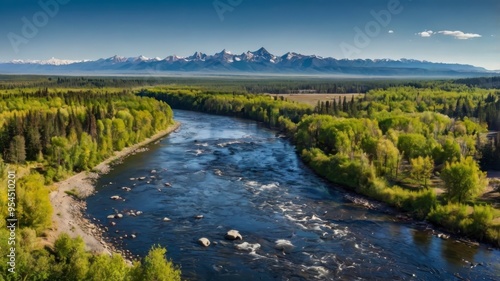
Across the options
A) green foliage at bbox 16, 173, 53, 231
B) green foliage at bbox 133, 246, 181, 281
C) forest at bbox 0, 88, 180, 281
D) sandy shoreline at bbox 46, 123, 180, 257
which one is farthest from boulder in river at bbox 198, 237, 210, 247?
green foliage at bbox 16, 173, 53, 231

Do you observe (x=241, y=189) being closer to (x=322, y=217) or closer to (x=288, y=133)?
(x=322, y=217)

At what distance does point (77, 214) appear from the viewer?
5278cm

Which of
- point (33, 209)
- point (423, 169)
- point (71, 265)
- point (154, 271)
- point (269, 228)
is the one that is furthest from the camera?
point (423, 169)

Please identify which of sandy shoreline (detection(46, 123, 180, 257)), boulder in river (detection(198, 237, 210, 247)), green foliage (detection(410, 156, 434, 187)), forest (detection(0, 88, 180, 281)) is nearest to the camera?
forest (detection(0, 88, 180, 281))

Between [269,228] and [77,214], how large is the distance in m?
23.6

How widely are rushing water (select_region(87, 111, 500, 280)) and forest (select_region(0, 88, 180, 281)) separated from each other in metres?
6.44

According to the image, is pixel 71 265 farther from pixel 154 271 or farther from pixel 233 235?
pixel 233 235

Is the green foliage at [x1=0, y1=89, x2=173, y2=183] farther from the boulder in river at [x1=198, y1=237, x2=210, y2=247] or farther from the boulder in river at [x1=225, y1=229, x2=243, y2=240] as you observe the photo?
the boulder in river at [x1=225, y1=229, x2=243, y2=240]

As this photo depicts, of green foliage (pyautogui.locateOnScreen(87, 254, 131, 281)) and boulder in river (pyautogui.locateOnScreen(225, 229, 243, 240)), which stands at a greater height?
green foliage (pyautogui.locateOnScreen(87, 254, 131, 281))

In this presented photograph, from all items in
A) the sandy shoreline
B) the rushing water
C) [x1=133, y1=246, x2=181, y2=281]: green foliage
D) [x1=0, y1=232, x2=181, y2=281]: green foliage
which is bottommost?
the rushing water

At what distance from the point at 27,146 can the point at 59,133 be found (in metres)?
6.68

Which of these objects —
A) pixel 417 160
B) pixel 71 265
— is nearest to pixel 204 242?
pixel 71 265

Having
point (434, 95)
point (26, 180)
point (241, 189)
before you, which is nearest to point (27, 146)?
point (26, 180)

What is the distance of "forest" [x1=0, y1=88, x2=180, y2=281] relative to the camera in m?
32.7
